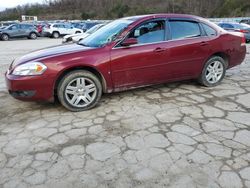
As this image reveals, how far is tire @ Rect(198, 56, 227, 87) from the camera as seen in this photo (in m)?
5.56

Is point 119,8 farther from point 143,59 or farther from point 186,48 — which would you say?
point 143,59

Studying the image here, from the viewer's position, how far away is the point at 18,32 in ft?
87.3

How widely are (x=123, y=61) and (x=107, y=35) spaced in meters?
0.69

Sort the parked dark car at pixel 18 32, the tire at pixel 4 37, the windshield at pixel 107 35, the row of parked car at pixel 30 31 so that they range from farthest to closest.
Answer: the row of parked car at pixel 30 31 < the parked dark car at pixel 18 32 < the tire at pixel 4 37 < the windshield at pixel 107 35

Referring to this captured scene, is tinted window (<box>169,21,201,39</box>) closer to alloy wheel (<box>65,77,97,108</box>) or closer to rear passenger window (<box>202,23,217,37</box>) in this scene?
rear passenger window (<box>202,23,217,37</box>)

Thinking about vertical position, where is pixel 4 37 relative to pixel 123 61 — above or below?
above

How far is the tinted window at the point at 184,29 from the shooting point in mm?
5137

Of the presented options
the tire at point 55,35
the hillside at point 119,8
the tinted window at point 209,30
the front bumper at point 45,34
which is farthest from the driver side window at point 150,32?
the hillside at point 119,8

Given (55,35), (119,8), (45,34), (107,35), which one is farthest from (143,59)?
(119,8)

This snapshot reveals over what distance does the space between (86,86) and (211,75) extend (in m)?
2.67

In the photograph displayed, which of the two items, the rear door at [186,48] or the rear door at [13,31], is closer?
the rear door at [186,48]

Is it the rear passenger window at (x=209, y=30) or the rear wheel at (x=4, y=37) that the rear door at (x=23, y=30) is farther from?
the rear passenger window at (x=209, y=30)

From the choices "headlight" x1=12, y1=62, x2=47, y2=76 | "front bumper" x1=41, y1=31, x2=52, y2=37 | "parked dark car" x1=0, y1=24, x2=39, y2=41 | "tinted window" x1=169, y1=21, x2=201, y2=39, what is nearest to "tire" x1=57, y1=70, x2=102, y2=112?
"headlight" x1=12, y1=62, x2=47, y2=76

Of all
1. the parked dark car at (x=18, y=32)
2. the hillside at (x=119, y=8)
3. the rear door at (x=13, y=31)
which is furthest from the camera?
the hillside at (x=119, y=8)
